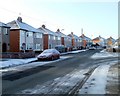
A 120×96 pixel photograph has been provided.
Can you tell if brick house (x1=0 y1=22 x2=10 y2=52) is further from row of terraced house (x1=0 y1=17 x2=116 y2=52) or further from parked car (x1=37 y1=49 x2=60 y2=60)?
parked car (x1=37 y1=49 x2=60 y2=60)

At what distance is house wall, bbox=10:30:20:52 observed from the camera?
56619 millimetres

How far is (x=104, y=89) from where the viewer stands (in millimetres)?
11633

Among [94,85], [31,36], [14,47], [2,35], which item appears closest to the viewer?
[94,85]

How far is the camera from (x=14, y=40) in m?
57.3

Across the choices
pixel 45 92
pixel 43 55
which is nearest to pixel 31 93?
pixel 45 92

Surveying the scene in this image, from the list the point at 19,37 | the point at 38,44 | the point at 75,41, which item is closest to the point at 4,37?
the point at 19,37

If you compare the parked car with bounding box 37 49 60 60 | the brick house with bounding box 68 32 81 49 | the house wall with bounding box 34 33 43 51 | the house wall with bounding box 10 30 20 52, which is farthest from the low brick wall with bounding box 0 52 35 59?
the brick house with bounding box 68 32 81 49

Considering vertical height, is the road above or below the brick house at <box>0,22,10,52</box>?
below

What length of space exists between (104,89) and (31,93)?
10.5ft

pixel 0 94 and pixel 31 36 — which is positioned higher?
pixel 31 36

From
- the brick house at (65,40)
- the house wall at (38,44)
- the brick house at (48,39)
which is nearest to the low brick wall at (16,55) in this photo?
the house wall at (38,44)

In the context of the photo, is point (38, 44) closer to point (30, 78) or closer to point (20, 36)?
point (20, 36)

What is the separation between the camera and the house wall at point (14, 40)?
56619 mm

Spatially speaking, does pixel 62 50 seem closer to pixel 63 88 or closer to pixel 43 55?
pixel 43 55
